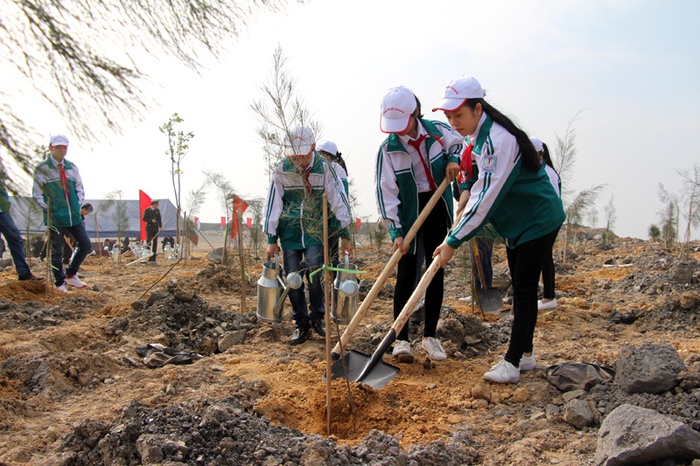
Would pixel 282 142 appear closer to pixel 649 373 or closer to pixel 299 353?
pixel 299 353

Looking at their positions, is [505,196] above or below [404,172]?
below

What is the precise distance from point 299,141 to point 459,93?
110cm

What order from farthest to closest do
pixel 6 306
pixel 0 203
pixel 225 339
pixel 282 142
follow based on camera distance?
pixel 6 306, pixel 225 339, pixel 282 142, pixel 0 203

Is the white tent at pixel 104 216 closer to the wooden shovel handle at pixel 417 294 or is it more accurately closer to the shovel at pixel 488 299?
the wooden shovel handle at pixel 417 294

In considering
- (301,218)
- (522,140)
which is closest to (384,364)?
(301,218)

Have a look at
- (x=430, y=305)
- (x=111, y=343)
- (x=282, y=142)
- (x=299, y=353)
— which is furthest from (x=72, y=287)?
(x=430, y=305)

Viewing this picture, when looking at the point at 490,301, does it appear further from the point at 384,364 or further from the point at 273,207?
the point at 384,364

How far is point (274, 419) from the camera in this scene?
287 cm

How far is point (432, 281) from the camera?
3.83 metres

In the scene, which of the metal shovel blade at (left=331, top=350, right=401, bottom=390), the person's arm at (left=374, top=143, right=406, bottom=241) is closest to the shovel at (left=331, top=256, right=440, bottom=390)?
the metal shovel blade at (left=331, top=350, right=401, bottom=390)

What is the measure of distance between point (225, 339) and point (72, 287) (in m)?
4.26

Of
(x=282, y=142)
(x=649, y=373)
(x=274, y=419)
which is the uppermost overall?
(x=282, y=142)

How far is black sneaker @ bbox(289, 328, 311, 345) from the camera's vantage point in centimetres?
Answer: 460

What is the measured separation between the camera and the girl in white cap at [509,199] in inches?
120
